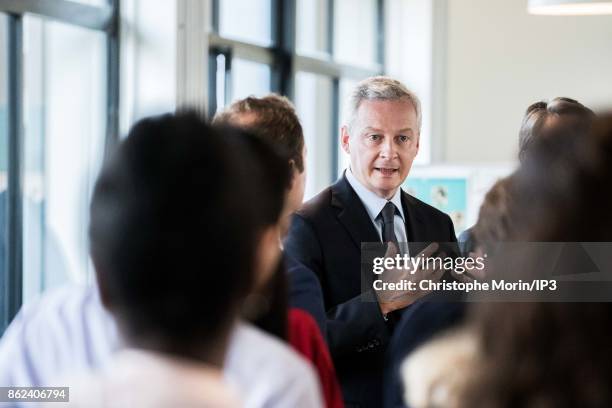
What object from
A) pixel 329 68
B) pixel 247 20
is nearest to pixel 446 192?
pixel 329 68

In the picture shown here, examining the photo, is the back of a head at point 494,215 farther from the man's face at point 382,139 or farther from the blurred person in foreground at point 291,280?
the man's face at point 382,139

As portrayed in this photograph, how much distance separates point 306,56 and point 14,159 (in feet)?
9.77

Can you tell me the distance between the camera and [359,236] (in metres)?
2.39

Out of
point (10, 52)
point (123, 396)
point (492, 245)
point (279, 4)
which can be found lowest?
point (123, 396)

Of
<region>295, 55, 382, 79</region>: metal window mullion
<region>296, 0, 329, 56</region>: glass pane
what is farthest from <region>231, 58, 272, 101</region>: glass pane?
<region>296, 0, 329, 56</region>: glass pane

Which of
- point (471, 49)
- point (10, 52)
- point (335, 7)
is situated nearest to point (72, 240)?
point (10, 52)

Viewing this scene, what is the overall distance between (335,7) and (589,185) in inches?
260

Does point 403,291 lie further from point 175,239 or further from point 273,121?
point 175,239

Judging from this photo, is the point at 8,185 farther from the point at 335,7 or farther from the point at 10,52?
the point at 335,7

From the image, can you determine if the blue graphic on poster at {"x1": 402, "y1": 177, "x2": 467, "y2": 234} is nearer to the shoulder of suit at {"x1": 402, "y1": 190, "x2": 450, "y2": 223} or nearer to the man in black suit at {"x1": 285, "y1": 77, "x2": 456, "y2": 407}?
the man in black suit at {"x1": 285, "y1": 77, "x2": 456, "y2": 407}

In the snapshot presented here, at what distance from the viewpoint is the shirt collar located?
8.18ft

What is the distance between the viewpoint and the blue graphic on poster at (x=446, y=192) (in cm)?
707

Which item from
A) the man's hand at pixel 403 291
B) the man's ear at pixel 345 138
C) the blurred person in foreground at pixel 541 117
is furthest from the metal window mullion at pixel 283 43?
the man's hand at pixel 403 291

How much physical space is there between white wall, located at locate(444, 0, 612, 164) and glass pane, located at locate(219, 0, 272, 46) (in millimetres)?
2378
